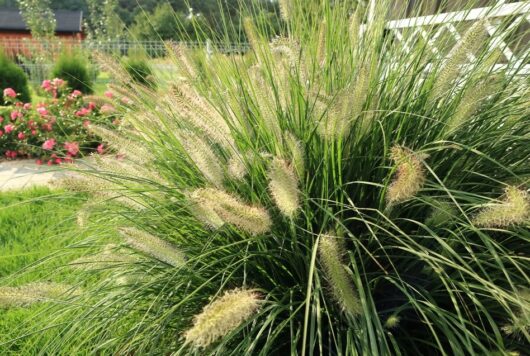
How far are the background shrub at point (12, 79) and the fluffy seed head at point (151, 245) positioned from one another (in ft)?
37.4

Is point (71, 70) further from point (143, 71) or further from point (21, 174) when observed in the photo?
point (143, 71)

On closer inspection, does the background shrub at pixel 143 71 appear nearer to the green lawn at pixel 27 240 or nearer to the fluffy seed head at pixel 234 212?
the green lawn at pixel 27 240

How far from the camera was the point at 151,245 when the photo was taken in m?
1.39

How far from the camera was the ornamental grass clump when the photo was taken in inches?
54.6

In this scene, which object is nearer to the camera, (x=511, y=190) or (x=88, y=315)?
(x=511, y=190)

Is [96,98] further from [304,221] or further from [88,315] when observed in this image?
[304,221]

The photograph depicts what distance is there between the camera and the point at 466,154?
163cm

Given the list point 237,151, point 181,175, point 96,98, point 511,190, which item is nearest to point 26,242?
point 96,98

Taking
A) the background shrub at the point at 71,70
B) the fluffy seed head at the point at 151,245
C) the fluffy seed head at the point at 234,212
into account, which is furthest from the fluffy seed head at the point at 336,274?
the background shrub at the point at 71,70

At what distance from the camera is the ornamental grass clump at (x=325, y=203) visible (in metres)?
1.39

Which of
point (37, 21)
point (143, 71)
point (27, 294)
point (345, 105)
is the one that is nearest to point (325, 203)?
point (345, 105)

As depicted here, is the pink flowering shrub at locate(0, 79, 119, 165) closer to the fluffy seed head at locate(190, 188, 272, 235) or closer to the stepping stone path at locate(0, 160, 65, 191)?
the stepping stone path at locate(0, 160, 65, 191)

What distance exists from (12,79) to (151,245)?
38.7ft

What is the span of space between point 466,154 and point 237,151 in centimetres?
73
